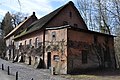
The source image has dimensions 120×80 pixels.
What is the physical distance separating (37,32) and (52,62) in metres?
7.64

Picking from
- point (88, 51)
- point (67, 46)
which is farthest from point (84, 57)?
point (67, 46)

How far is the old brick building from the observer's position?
28086 mm

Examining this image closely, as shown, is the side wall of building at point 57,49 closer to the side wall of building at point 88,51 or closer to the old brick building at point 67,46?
the old brick building at point 67,46

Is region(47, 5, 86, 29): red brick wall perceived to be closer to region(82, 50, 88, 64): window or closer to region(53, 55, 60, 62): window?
region(53, 55, 60, 62): window

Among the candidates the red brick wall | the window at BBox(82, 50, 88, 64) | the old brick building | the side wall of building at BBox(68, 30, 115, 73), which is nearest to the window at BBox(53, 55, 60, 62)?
the old brick building

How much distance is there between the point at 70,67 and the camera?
2738 centimetres

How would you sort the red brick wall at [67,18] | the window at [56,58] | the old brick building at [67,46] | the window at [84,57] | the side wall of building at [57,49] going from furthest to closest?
the red brick wall at [67,18] < the window at [84,57] < the window at [56,58] < the old brick building at [67,46] < the side wall of building at [57,49]

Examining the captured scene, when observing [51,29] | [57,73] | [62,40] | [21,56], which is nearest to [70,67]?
[57,73]

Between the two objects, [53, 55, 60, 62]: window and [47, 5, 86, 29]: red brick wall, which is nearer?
[53, 55, 60, 62]: window

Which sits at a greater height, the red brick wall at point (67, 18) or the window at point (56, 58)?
the red brick wall at point (67, 18)

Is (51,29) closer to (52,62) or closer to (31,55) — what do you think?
(52,62)

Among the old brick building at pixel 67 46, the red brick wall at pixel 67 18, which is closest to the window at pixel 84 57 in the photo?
the old brick building at pixel 67 46

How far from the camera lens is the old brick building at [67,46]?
28086 millimetres

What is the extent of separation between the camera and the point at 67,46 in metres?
27.8
